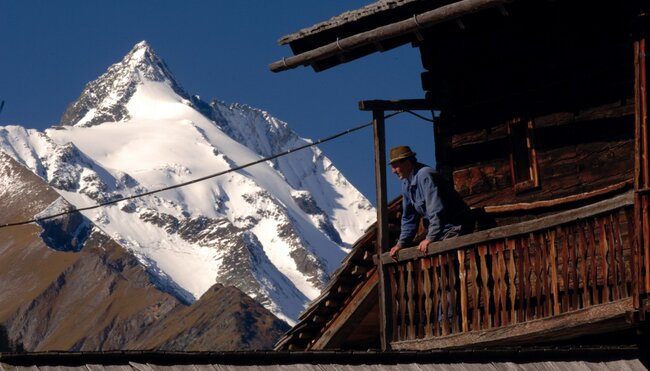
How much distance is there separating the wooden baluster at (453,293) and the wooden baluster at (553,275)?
1178 millimetres

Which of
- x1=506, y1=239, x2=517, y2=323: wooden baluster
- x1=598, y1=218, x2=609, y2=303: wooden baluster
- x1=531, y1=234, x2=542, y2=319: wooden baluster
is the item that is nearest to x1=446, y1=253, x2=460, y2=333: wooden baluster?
x1=506, y1=239, x2=517, y2=323: wooden baluster

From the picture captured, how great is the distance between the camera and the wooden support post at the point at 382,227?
1694cm

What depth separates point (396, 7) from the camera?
16672 mm

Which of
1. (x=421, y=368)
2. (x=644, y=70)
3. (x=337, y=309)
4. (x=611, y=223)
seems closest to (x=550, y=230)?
(x=611, y=223)

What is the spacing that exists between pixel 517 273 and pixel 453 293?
2.73 feet

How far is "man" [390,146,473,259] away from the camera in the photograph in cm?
1630

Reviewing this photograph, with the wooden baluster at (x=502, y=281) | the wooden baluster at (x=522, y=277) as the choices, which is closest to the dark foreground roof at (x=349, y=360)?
the wooden baluster at (x=522, y=277)

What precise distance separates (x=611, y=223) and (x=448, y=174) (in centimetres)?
389

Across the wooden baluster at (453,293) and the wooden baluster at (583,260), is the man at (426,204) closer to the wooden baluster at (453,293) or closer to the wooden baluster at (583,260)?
the wooden baluster at (453,293)

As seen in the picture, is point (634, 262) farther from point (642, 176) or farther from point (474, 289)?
point (474, 289)

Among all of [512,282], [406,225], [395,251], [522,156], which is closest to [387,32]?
[406,225]

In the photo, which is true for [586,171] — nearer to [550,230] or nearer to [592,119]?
[592,119]

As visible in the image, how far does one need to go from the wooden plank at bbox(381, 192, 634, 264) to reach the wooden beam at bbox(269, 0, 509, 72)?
78.5 inches

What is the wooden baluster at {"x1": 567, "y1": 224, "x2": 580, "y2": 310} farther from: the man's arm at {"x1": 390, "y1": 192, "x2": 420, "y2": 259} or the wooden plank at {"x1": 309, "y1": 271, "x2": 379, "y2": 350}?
the wooden plank at {"x1": 309, "y1": 271, "x2": 379, "y2": 350}
